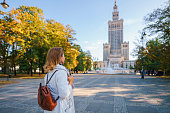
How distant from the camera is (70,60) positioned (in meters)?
24.4

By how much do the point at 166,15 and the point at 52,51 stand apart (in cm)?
1682

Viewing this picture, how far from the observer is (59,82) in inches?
73.0

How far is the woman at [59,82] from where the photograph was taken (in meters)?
1.87

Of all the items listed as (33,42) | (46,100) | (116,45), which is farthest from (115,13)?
(46,100)

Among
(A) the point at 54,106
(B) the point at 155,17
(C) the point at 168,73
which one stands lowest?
(C) the point at 168,73

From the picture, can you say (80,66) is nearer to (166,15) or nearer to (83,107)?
(166,15)

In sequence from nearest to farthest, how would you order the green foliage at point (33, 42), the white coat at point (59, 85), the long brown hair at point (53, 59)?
the white coat at point (59, 85), the long brown hair at point (53, 59), the green foliage at point (33, 42)

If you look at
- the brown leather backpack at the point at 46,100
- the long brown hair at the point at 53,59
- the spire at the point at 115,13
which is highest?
the spire at the point at 115,13

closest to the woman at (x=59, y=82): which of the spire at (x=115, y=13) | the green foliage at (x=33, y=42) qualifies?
the green foliage at (x=33, y=42)

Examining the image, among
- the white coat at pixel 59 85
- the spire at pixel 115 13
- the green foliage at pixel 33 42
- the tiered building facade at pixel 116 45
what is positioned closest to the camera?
the white coat at pixel 59 85

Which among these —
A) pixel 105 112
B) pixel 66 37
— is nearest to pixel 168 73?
pixel 66 37

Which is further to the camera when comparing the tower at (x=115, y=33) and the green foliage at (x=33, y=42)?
the tower at (x=115, y=33)

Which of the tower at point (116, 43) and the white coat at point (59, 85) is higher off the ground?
the tower at point (116, 43)

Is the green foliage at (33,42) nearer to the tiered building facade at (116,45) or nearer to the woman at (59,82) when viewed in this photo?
the woman at (59,82)
